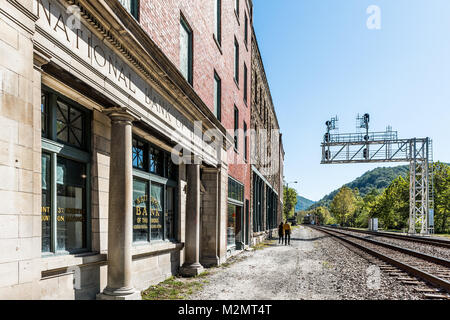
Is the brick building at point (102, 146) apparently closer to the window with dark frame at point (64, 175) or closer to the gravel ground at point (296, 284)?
the window with dark frame at point (64, 175)

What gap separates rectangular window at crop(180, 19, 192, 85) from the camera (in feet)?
38.5

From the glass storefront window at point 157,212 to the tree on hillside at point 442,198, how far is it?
64.2 m

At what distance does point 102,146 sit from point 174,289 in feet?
14.2

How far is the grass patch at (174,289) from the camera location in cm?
841

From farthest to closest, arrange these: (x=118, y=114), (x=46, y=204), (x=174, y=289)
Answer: (x=174, y=289), (x=118, y=114), (x=46, y=204)

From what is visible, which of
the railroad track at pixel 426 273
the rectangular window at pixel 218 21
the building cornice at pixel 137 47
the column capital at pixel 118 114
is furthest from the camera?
the rectangular window at pixel 218 21

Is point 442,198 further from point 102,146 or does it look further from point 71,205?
point 71,205

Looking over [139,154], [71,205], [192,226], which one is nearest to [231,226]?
[192,226]

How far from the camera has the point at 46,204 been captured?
19.6ft

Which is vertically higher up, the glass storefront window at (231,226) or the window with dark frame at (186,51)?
the window with dark frame at (186,51)

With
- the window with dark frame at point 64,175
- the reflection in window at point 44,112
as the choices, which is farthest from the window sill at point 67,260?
the reflection in window at point 44,112

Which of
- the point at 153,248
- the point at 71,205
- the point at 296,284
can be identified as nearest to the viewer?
the point at 71,205

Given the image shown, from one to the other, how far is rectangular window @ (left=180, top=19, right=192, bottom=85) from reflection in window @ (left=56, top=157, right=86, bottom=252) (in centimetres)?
596
